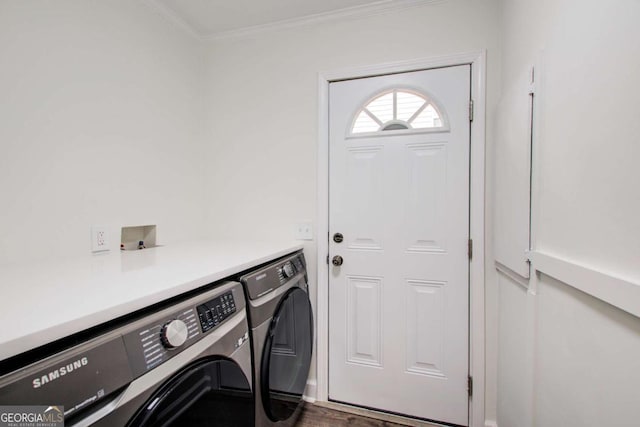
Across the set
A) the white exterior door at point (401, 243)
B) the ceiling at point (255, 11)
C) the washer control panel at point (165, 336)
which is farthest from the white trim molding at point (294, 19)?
the washer control panel at point (165, 336)

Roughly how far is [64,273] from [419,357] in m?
1.70

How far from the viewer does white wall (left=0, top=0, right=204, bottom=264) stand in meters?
1.06

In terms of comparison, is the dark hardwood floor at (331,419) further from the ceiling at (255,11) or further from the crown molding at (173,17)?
the crown molding at (173,17)

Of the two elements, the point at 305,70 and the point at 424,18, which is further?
the point at 305,70

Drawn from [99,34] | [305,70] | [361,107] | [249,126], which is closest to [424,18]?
[361,107]

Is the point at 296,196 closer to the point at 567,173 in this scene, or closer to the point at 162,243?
the point at 162,243

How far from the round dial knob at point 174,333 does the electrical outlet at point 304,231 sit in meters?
1.13

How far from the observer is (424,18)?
160 cm

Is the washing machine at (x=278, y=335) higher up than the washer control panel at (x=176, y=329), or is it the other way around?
the washer control panel at (x=176, y=329)

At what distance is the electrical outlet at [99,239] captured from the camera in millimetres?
1300

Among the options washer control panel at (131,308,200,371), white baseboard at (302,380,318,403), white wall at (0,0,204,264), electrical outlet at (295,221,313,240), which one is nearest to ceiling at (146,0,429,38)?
white wall at (0,0,204,264)

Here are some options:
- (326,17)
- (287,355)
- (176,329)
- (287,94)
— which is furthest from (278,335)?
(326,17)

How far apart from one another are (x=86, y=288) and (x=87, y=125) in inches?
37.9

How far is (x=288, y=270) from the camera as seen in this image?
4.55 feet
